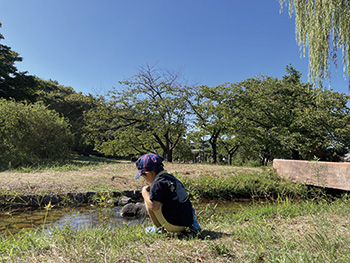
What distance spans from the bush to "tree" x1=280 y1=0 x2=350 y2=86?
37.3 ft

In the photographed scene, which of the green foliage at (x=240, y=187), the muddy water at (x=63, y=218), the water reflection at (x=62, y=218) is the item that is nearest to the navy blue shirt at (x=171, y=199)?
the muddy water at (x=63, y=218)

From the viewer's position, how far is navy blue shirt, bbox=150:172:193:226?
7.46ft

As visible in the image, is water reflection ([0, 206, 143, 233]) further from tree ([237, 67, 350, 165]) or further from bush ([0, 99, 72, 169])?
tree ([237, 67, 350, 165])

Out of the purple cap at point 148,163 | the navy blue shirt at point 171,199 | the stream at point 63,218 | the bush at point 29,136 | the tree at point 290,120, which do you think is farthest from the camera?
the tree at point 290,120

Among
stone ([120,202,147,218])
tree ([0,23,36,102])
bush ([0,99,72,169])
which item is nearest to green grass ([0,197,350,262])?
stone ([120,202,147,218])

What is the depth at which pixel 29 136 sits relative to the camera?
1134 cm

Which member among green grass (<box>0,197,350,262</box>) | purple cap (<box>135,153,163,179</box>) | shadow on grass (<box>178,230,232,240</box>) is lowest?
shadow on grass (<box>178,230,232,240</box>)

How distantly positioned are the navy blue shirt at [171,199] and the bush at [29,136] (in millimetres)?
10176

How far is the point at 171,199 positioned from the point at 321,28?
4726 mm

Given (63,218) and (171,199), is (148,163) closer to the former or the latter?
(171,199)

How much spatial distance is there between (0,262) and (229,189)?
593cm

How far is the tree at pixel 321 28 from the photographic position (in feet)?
14.2

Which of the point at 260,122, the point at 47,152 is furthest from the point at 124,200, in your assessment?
the point at 260,122

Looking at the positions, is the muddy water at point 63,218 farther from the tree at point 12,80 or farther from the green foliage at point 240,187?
the tree at point 12,80
